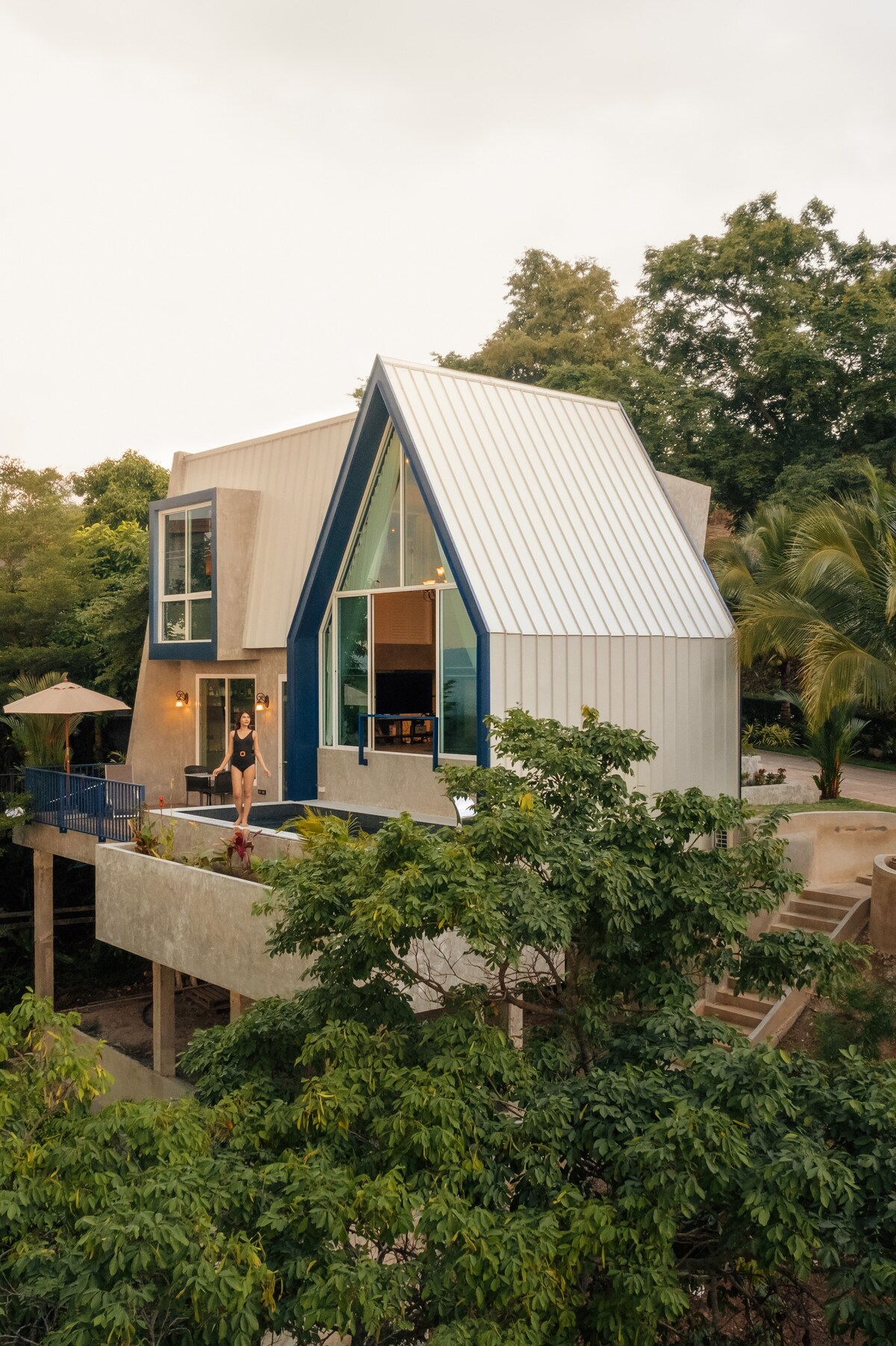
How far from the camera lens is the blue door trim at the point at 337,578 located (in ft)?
45.7

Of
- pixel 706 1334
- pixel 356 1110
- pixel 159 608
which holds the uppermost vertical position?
pixel 159 608

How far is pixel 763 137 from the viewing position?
85.3 ft

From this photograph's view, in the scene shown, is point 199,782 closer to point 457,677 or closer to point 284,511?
point 284,511

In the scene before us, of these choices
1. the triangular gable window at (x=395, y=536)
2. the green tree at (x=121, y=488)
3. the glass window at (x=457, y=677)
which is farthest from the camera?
the green tree at (x=121, y=488)

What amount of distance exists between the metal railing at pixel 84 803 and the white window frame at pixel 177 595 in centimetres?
306

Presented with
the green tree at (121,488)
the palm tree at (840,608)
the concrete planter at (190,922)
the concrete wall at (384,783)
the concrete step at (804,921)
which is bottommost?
the concrete step at (804,921)

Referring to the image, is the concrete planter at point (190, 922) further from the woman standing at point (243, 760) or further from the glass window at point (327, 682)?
the glass window at point (327, 682)

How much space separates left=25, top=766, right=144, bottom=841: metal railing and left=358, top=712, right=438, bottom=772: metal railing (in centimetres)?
324

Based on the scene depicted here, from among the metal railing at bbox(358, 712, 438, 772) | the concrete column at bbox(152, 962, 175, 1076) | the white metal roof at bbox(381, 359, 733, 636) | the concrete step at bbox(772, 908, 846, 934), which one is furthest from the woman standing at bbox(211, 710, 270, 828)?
the concrete step at bbox(772, 908, 846, 934)

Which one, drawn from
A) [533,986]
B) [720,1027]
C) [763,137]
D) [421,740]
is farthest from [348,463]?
[763,137]

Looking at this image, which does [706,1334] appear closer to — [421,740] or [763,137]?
[421,740]

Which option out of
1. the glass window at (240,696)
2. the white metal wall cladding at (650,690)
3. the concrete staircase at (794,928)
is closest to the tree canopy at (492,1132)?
the white metal wall cladding at (650,690)

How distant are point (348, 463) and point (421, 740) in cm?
405

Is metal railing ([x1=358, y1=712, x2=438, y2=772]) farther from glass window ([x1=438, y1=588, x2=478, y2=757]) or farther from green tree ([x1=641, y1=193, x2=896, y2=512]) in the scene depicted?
green tree ([x1=641, y1=193, x2=896, y2=512])
